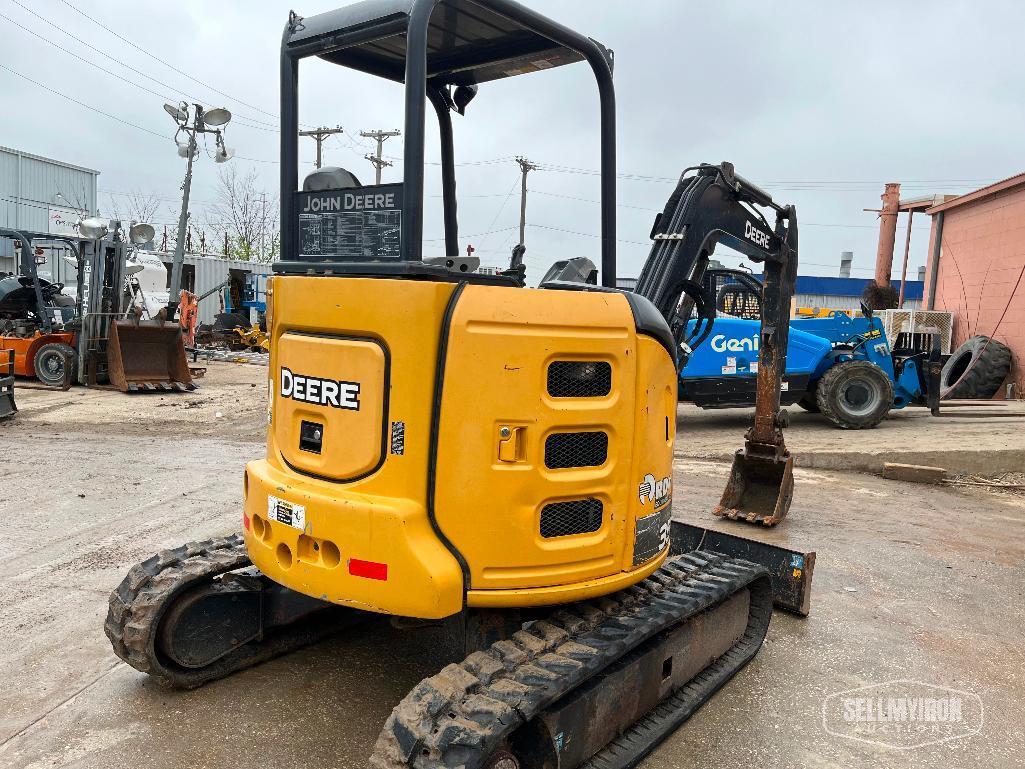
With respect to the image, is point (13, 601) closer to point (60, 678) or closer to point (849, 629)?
point (60, 678)

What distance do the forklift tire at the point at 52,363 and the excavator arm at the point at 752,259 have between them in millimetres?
12234

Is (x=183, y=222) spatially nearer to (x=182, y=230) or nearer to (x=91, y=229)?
(x=182, y=230)

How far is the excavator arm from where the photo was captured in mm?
5168

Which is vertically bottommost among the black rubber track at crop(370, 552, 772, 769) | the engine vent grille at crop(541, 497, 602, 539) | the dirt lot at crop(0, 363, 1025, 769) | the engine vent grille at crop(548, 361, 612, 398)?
the dirt lot at crop(0, 363, 1025, 769)

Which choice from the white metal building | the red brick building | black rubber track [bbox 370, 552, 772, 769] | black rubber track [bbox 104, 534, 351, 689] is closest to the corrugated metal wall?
the white metal building

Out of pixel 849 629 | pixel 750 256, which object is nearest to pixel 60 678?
pixel 849 629

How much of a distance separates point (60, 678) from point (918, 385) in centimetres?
1242

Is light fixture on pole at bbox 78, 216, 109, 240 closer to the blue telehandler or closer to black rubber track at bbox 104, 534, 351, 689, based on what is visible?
the blue telehandler

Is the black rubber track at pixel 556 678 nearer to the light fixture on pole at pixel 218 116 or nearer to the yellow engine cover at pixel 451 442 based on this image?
the yellow engine cover at pixel 451 442

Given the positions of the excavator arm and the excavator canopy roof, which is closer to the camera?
the excavator canopy roof

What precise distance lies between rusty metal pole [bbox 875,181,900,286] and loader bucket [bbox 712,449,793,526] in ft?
72.6

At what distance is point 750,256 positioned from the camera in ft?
19.9

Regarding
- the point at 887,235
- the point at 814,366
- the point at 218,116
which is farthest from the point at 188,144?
the point at 887,235

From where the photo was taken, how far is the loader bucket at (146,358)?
1418 centimetres
